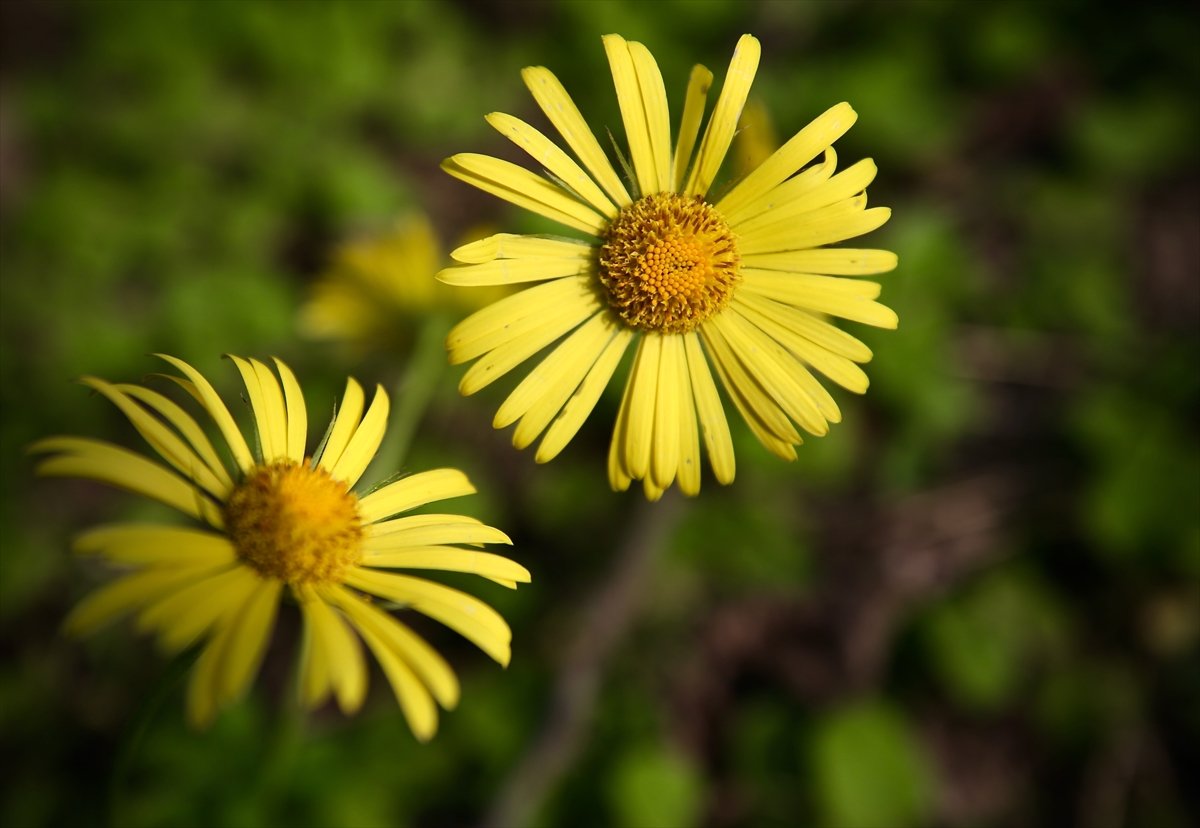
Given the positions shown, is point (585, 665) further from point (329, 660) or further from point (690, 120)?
point (690, 120)

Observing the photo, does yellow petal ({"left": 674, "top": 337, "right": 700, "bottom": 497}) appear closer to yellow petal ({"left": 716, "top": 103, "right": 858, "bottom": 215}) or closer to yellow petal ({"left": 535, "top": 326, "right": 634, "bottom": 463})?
yellow petal ({"left": 535, "top": 326, "right": 634, "bottom": 463})

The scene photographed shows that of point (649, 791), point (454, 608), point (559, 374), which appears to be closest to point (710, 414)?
point (559, 374)

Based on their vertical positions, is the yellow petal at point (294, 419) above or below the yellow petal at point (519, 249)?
below

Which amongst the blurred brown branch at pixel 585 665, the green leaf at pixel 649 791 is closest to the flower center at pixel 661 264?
the blurred brown branch at pixel 585 665

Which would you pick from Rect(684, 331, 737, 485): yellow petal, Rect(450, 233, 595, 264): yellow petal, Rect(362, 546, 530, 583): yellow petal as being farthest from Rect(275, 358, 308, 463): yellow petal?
Rect(684, 331, 737, 485): yellow petal

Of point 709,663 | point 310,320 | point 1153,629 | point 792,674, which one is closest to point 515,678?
point 709,663

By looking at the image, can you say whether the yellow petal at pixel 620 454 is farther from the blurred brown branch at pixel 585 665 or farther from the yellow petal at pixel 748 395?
the blurred brown branch at pixel 585 665
